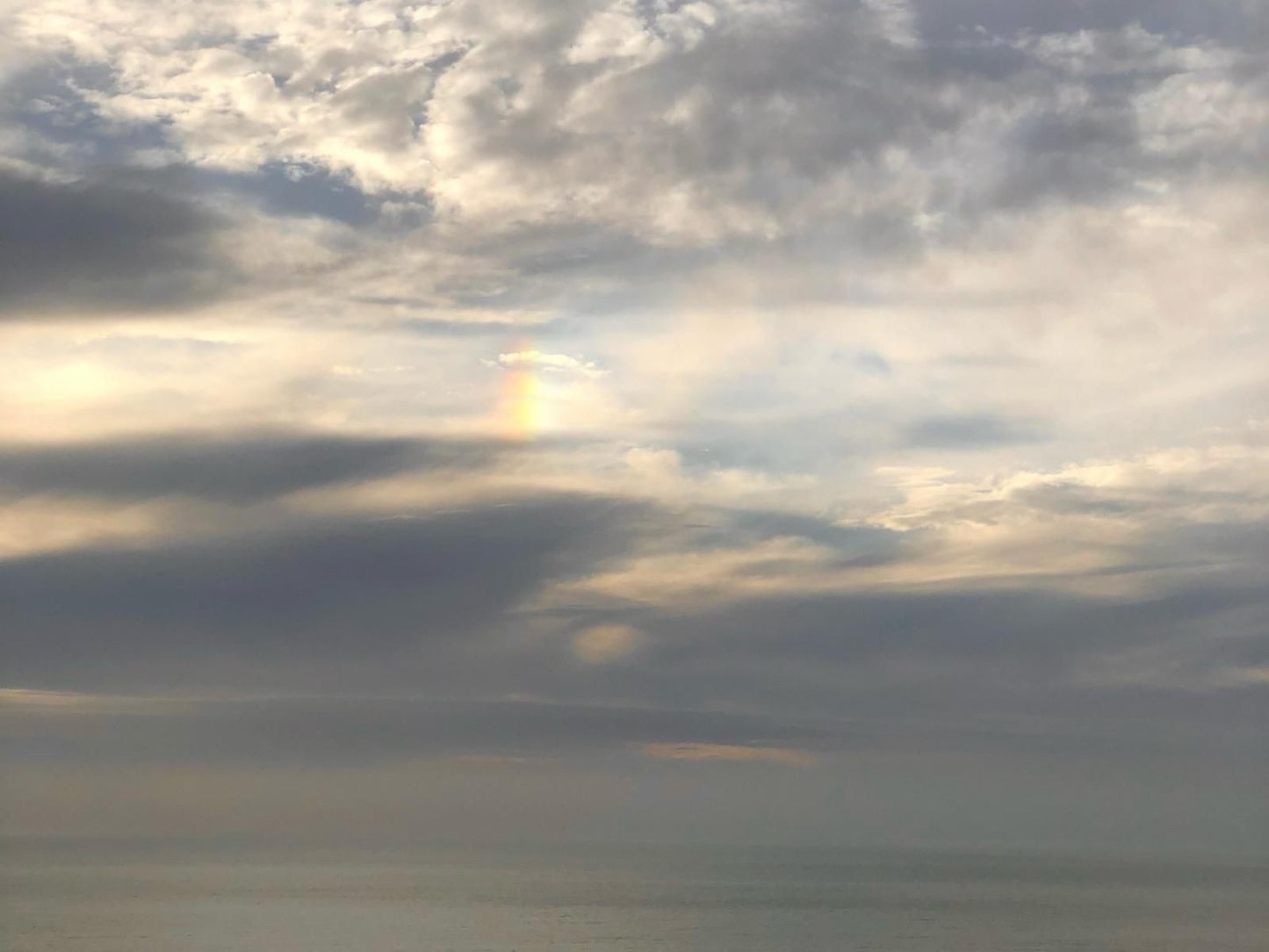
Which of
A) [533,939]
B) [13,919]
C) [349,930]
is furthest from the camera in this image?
[13,919]

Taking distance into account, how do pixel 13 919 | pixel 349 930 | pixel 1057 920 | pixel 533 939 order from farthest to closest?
→ pixel 1057 920, pixel 13 919, pixel 349 930, pixel 533 939

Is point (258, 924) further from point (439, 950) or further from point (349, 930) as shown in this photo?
point (439, 950)

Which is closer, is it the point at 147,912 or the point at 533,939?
the point at 533,939

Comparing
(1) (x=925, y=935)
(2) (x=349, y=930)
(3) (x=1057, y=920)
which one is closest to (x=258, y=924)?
(2) (x=349, y=930)

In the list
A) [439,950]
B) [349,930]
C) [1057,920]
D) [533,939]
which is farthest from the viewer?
[1057,920]

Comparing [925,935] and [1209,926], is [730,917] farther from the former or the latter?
[1209,926]

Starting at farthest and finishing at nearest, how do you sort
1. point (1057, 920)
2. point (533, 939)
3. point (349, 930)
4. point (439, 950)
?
point (1057, 920), point (349, 930), point (533, 939), point (439, 950)

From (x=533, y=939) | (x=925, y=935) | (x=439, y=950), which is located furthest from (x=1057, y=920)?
(x=439, y=950)

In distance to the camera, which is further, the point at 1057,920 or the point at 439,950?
the point at 1057,920
